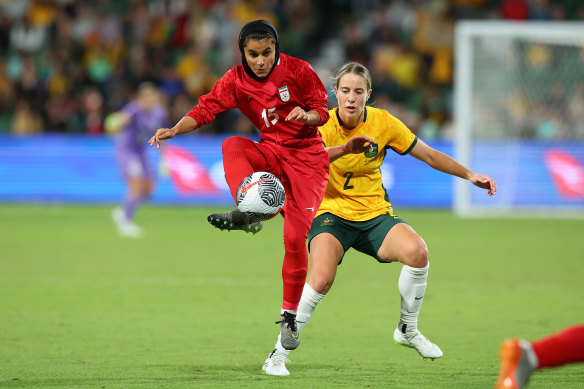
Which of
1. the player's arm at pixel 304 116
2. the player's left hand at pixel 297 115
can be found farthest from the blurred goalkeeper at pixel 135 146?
the player's left hand at pixel 297 115

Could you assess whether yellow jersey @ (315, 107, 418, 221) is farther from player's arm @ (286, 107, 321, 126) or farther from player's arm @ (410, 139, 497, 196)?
player's arm @ (286, 107, 321, 126)

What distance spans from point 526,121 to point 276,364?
12162 mm

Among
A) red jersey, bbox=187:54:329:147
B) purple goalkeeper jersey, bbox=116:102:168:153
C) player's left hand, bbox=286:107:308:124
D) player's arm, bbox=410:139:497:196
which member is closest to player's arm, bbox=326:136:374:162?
red jersey, bbox=187:54:329:147

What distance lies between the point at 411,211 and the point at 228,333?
36.5 ft

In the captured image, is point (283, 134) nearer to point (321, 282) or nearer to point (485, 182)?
point (321, 282)

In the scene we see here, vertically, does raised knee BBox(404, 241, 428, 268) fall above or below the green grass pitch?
above

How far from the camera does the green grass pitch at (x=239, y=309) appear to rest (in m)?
5.63

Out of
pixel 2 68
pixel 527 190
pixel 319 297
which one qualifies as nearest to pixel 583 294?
pixel 319 297

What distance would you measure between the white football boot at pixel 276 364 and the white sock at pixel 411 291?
972mm

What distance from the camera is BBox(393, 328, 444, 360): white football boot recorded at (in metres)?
6.02

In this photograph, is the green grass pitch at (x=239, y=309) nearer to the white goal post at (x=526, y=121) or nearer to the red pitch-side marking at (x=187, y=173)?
the white goal post at (x=526, y=121)

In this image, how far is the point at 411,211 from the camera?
17.8 metres

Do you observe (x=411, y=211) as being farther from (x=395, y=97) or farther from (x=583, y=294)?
(x=583, y=294)

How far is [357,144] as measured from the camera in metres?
5.73
